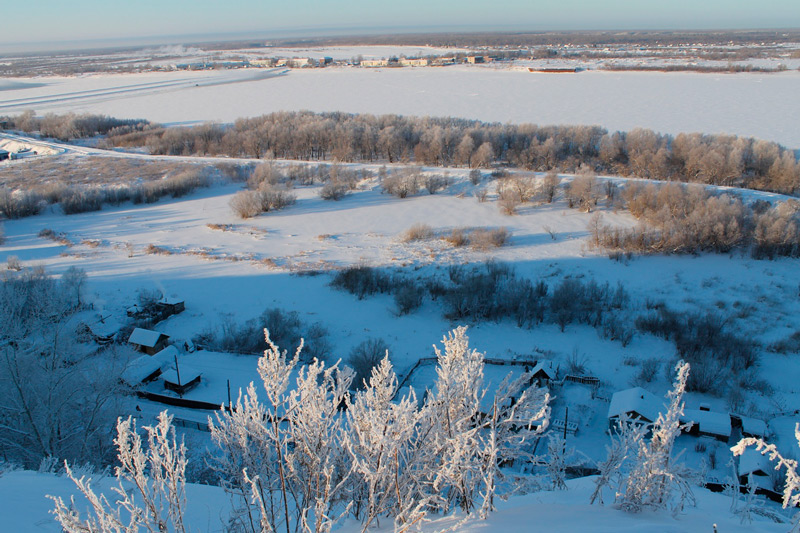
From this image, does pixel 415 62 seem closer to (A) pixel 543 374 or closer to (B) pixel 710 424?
(A) pixel 543 374

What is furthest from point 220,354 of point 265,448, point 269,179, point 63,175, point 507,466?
point 63,175

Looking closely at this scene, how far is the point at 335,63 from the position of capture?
103 meters

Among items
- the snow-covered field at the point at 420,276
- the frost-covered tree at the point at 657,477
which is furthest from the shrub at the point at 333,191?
the frost-covered tree at the point at 657,477

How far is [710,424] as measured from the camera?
1091 centimetres

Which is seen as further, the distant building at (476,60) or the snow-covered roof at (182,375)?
the distant building at (476,60)

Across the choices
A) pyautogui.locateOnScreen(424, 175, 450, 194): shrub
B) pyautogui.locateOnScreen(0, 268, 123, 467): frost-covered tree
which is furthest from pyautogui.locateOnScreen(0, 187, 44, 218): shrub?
pyautogui.locateOnScreen(424, 175, 450, 194): shrub

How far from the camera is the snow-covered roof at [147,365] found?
42.5ft

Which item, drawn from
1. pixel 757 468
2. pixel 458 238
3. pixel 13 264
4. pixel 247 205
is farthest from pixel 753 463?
pixel 13 264

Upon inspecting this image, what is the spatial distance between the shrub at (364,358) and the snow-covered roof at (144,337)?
5.51 m

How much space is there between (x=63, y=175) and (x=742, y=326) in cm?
3655

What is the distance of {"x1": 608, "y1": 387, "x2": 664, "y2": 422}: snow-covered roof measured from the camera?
10.9 meters

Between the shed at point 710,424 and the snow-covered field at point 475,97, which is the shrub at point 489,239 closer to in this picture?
the shed at point 710,424

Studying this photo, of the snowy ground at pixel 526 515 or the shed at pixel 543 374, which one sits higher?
the snowy ground at pixel 526 515

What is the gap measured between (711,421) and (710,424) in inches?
3.2
